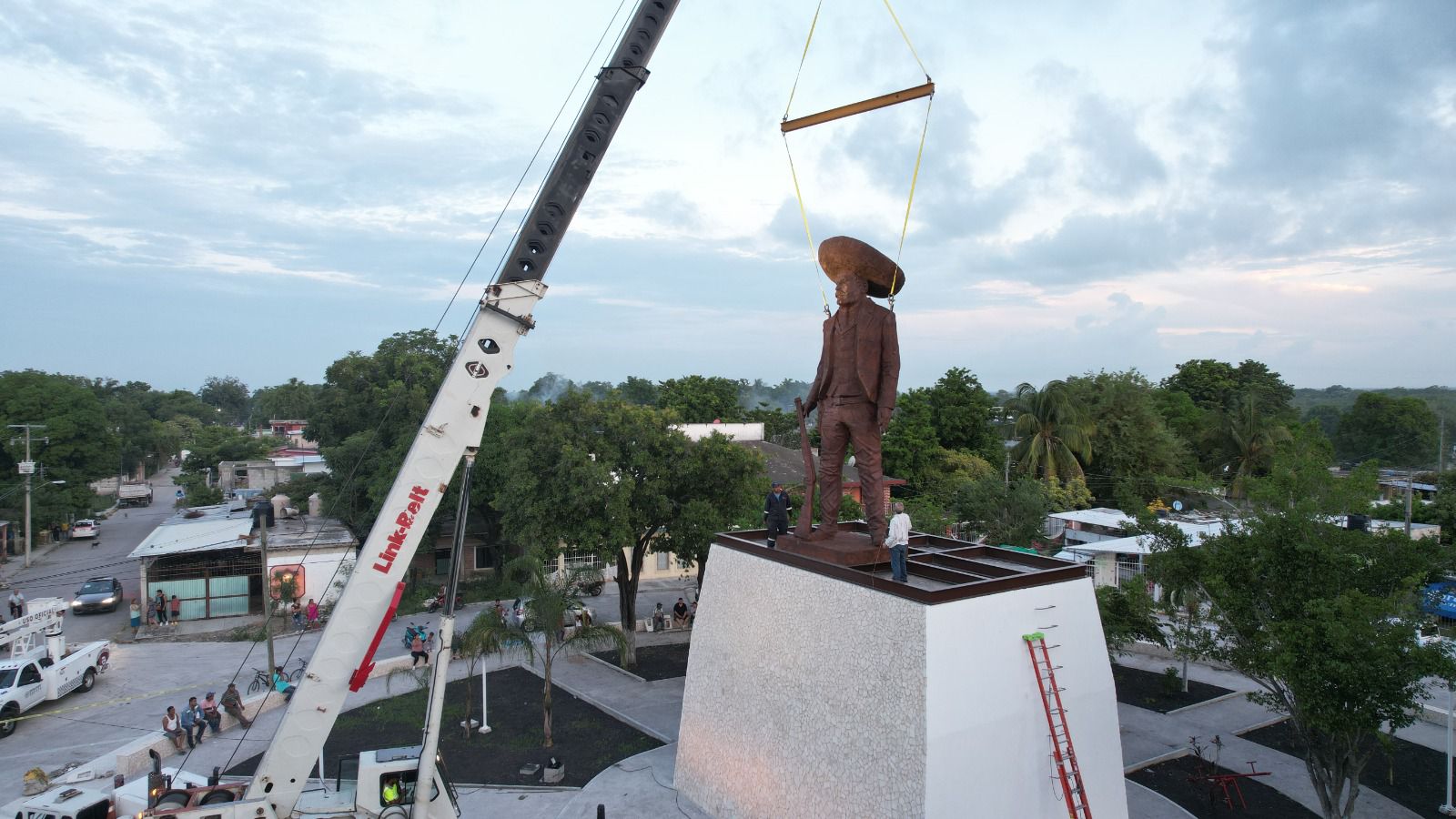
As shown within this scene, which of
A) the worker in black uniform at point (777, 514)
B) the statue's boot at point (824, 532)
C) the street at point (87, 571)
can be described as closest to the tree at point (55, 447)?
the street at point (87, 571)

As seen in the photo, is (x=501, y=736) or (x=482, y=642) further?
(x=501, y=736)

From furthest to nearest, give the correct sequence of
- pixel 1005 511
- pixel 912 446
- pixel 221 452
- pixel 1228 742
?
1. pixel 221 452
2. pixel 912 446
3. pixel 1005 511
4. pixel 1228 742

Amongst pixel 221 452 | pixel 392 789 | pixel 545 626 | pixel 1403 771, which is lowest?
pixel 1403 771

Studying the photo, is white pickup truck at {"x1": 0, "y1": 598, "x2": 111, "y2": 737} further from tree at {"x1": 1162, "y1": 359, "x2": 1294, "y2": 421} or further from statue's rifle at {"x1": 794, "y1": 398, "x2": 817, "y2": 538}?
tree at {"x1": 1162, "y1": 359, "x2": 1294, "y2": 421}

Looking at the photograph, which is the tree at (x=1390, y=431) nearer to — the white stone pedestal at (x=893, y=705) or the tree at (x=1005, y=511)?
the tree at (x=1005, y=511)

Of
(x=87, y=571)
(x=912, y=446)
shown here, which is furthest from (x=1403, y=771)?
(x=87, y=571)

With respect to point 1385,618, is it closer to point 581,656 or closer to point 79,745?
point 581,656

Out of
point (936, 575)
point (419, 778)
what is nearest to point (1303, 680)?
point (936, 575)

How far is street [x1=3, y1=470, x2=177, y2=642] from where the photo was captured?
27.6 m

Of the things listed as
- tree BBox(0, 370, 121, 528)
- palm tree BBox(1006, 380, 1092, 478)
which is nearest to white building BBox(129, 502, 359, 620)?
tree BBox(0, 370, 121, 528)

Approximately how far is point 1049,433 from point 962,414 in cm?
668

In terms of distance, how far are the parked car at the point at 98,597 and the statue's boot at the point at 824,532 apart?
28778 millimetres

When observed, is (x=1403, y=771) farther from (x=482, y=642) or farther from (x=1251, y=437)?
(x=1251, y=437)

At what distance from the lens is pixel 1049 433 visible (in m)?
41.3
